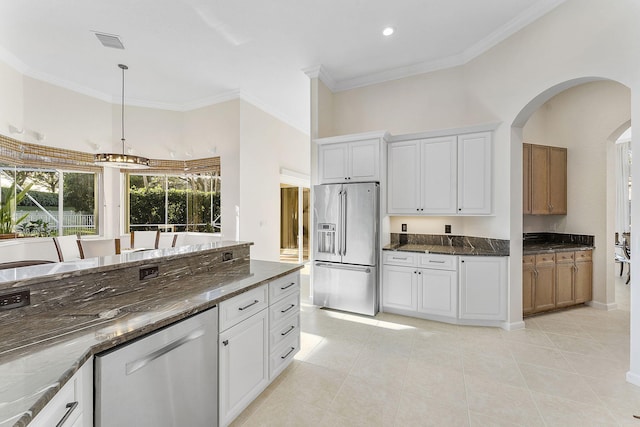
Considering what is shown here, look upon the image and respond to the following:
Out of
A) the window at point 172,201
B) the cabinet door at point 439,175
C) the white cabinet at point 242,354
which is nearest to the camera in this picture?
the white cabinet at point 242,354

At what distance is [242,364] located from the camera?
182cm

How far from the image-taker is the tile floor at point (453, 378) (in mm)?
1887

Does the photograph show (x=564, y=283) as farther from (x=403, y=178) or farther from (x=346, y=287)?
(x=346, y=287)

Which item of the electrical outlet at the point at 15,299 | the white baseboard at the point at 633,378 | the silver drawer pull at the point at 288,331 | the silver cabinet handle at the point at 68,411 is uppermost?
the electrical outlet at the point at 15,299

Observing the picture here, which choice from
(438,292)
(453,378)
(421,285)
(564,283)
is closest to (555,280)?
(564,283)

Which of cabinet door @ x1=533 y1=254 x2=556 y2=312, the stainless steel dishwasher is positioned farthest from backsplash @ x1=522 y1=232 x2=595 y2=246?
the stainless steel dishwasher

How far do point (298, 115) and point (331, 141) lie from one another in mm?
2579

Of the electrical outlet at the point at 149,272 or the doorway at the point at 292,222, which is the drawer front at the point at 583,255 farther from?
the electrical outlet at the point at 149,272

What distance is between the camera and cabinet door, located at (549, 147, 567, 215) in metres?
4.09

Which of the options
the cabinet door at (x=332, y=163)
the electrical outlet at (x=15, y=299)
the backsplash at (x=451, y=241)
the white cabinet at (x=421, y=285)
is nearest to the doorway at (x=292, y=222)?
the cabinet door at (x=332, y=163)

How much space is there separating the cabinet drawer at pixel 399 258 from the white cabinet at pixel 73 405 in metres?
3.19

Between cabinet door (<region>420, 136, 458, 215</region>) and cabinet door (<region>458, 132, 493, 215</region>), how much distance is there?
0.07 m

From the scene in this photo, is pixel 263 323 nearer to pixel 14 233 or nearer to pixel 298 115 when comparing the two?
pixel 14 233

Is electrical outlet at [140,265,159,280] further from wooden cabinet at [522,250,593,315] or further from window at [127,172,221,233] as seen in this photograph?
wooden cabinet at [522,250,593,315]
